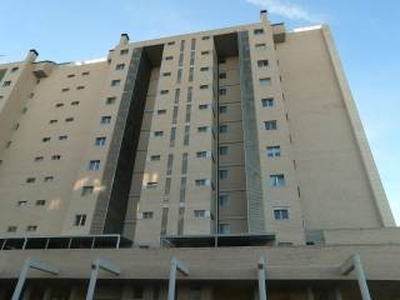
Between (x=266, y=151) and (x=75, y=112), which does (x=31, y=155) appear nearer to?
(x=75, y=112)

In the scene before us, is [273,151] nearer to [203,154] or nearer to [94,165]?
[203,154]

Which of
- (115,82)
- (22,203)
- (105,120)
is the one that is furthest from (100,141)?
(22,203)

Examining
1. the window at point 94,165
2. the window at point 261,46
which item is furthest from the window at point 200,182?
the window at point 261,46

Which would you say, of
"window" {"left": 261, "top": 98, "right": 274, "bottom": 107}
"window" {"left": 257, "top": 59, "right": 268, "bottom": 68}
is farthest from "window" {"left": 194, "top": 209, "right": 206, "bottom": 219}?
"window" {"left": 257, "top": 59, "right": 268, "bottom": 68}

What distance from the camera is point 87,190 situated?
3519 centimetres

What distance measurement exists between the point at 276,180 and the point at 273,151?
312cm

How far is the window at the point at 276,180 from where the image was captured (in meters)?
31.1

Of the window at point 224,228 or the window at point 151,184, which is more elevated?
the window at point 151,184

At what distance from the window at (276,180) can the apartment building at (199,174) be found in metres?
0.10

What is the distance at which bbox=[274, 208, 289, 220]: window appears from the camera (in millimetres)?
29256

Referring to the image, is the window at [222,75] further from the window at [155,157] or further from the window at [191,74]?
the window at [155,157]

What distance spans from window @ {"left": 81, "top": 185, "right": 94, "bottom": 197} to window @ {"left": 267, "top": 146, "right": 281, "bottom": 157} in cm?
1737

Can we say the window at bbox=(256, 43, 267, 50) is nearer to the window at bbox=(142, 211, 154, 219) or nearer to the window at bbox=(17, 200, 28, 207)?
the window at bbox=(142, 211, 154, 219)

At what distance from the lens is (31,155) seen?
42594mm
